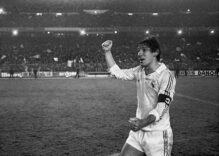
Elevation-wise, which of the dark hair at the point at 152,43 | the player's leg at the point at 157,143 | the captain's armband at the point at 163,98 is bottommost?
the player's leg at the point at 157,143

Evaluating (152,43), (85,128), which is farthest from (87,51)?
(152,43)

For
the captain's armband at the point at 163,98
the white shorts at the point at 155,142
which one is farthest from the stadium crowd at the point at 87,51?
the captain's armband at the point at 163,98

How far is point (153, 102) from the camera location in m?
3.05

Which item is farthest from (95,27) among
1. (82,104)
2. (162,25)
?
(82,104)

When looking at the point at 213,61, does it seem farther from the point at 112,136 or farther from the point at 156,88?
the point at 156,88

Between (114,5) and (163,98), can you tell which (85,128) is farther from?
(114,5)

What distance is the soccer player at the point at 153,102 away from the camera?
291cm

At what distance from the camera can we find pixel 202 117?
9852 mm

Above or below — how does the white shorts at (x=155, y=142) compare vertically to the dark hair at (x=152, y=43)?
below

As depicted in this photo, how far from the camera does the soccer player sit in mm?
2906

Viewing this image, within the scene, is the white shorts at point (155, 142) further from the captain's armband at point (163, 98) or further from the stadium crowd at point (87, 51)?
the stadium crowd at point (87, 51)

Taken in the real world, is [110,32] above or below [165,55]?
above

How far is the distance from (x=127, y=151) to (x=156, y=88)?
75 centimetres

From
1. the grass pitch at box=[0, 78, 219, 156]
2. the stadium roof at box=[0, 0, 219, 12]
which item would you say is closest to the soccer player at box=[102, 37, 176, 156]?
the grass pitch at box=[0, 78, 219, 156]
